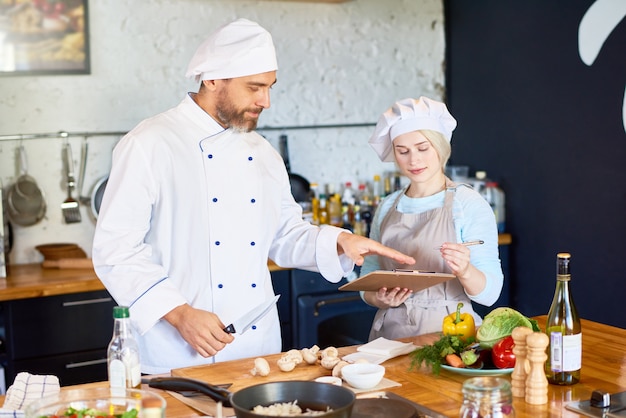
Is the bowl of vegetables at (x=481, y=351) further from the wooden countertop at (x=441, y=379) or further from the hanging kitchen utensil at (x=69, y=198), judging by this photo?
the hanging kitchen utensil at (x=69, y=198)

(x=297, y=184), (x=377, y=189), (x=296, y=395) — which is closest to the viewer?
(x=296, y=395)

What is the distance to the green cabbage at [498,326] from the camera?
7.63 ft

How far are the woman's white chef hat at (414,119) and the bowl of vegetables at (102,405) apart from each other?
1.68 metres

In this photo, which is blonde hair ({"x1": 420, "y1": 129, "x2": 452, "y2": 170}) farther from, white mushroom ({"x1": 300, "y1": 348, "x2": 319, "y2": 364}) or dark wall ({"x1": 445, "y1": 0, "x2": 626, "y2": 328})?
dark wall ({"x1": 445, "y1": 0, "x2": 626, "y2": 328})

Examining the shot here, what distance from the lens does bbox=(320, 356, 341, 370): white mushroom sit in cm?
230

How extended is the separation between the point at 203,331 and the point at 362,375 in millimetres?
585

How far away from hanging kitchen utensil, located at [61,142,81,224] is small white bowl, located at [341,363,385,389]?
2554 mm

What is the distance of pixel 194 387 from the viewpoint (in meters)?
1.95

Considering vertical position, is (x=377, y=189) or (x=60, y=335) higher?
(x=377, y=189)

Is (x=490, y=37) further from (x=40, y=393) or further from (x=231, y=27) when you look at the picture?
(x=40, y=393)

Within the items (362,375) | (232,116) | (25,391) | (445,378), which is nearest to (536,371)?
(445,378)

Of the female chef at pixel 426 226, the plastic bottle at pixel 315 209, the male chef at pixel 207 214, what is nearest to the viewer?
the male chef at pixel 207 214

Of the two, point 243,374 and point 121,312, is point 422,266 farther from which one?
point 121,312

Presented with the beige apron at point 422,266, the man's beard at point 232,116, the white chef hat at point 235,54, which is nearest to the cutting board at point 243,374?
the beige apron at point 422,266
